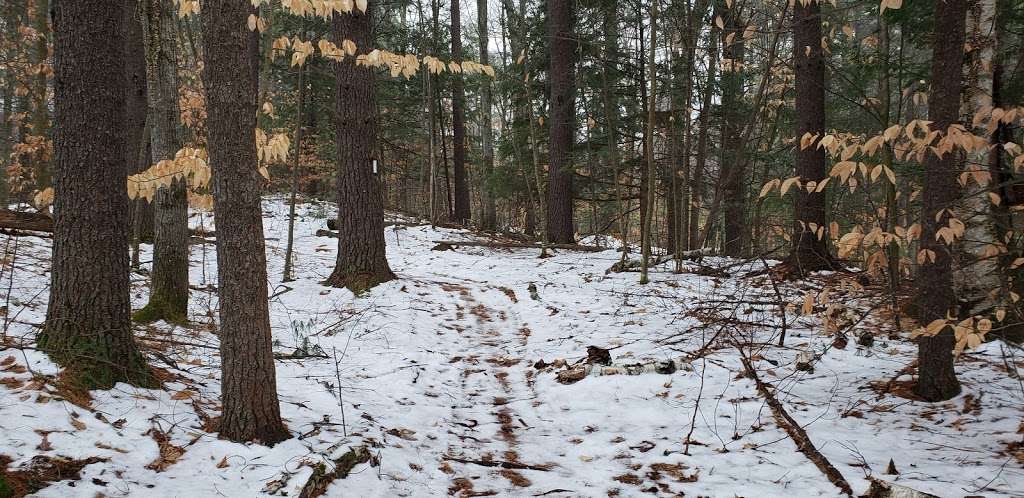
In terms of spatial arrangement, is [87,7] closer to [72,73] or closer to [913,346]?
[72,73]

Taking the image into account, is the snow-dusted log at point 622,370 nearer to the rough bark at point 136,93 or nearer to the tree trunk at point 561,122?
the rough bark at point 136,93

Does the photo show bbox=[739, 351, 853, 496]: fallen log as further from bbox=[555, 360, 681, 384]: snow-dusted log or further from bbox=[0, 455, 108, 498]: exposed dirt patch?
bbox=[0, 455, 108, 498]: exposed dirt patch

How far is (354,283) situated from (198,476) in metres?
5.59

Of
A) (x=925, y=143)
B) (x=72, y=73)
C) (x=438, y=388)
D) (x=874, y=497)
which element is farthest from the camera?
(x=438, y=388)

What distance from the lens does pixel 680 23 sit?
9.24 metres

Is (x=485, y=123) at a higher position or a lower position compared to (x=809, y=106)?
higher

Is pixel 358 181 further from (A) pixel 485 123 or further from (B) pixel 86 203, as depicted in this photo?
(A) pixel 485 123

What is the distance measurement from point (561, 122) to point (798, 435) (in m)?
11.4

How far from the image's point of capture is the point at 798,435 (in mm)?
3477

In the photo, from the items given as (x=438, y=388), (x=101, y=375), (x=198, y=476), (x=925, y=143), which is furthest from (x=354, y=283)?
(x=925, y=143)

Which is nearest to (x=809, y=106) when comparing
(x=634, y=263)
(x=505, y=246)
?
(x=634, y=263)

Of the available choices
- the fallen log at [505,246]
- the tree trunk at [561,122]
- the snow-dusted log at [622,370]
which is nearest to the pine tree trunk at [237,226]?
the snow-dusted log at [622,370]

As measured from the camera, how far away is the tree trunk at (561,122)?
1362 cm

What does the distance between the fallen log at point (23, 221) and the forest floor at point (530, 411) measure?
0.50m
